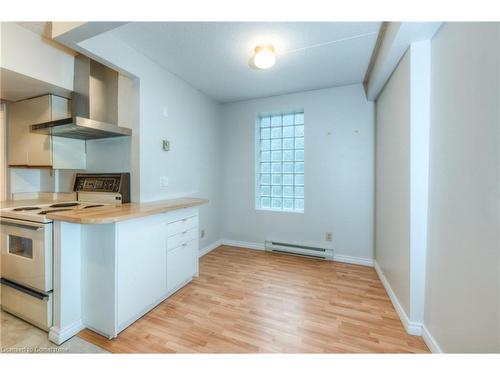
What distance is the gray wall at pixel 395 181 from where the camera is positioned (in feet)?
5.36

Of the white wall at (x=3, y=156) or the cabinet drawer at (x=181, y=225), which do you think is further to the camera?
the white wall at (x=3, y=156)

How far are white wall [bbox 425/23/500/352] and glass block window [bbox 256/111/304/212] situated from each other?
74.2 inches

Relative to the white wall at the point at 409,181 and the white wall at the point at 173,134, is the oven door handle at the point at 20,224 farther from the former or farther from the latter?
the white wall at the point at 409,181

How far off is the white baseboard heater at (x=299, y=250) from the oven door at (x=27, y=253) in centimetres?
256

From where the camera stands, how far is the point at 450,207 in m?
1.23

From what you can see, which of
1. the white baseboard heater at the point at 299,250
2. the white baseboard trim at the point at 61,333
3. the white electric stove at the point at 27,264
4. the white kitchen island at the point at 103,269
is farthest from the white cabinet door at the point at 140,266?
the white baseboard heater at the point at 299,250

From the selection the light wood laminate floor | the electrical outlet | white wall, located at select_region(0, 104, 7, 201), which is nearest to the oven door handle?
the light wood laminate floor

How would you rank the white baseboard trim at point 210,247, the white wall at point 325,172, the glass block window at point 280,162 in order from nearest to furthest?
the white wall at point 325,172 < the white baseboard trim at point 210,247 < the glass block window at point 280,162

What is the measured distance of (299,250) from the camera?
312cm
